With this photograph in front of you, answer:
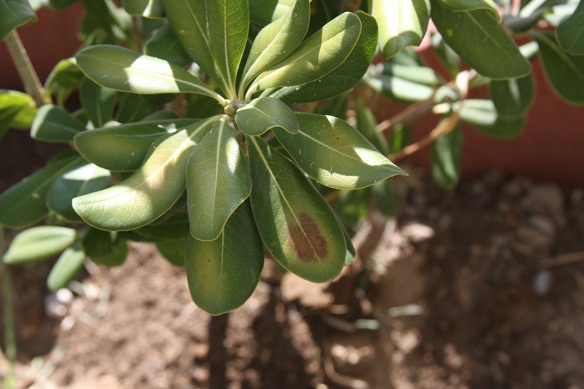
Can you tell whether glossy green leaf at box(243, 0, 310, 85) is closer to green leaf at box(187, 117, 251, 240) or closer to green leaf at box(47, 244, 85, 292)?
green leaf at box(187, 117, 251, 240)

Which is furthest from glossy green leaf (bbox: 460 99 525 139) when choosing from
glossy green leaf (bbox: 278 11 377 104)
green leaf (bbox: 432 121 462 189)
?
glossy green leaf (bbox: 278 11 377 104)

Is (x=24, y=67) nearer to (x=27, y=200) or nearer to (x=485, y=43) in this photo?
(x=27, y=200)

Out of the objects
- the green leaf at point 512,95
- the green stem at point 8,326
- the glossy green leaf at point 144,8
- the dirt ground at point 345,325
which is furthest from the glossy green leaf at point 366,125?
the green stem at point 8,326

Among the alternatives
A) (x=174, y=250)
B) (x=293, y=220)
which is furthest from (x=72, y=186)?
(x=293, y=220)

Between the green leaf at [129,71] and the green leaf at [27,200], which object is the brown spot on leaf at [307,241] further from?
the green leaf at [27,200]

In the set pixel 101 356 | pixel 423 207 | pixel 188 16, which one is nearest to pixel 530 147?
pixel 423 207

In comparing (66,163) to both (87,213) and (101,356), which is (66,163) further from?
(101,356)
